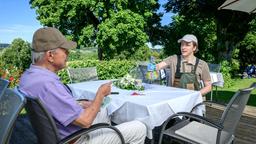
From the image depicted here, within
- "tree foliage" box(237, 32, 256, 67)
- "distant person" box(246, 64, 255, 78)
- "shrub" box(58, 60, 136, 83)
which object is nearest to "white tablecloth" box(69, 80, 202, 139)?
"shrub" box(58, 60, 136, 83)

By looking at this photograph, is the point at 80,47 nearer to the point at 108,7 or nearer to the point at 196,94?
the point at 108,7

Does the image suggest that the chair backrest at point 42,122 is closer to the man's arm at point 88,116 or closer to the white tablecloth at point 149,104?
the man's arm at point 88,116

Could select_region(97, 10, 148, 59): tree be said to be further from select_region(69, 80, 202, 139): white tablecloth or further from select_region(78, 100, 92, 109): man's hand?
select_region(78, 100, 92, 109): man's hand

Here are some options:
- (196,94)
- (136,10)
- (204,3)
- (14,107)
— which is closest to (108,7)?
(136,10)

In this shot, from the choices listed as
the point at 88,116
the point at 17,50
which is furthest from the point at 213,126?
the point at 17,50

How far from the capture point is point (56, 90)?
2533 millimetres

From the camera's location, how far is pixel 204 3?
759 inches

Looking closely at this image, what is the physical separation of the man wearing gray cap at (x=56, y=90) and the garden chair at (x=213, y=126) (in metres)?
0.61

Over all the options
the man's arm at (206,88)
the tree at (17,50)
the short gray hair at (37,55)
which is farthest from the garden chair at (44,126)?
the tree at (17,50)

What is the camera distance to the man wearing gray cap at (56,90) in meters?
2.53

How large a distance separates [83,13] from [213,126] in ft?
86.6

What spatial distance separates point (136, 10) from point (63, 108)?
89.0 feet

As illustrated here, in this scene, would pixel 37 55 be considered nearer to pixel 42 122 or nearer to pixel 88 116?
pixel 42 122

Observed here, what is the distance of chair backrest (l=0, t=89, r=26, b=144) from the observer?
179cm
